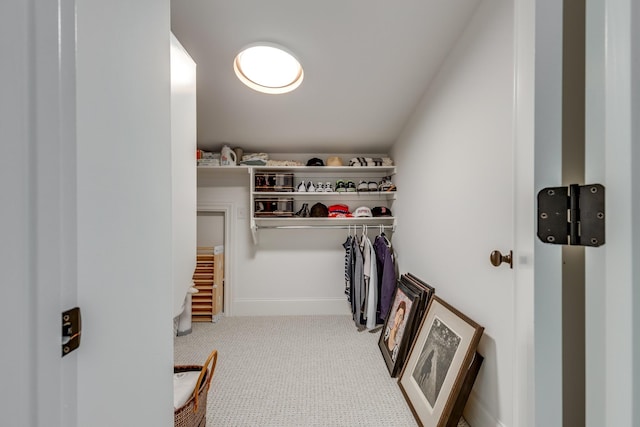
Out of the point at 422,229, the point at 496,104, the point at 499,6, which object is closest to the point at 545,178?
the point at 496,104

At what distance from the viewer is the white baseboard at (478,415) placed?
134 centimetres

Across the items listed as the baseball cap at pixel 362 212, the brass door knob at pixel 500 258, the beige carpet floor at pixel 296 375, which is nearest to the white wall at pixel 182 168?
the beige carpet floor at pixel 296 375

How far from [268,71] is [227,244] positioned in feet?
6.16

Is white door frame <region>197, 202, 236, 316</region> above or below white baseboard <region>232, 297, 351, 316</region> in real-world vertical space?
above

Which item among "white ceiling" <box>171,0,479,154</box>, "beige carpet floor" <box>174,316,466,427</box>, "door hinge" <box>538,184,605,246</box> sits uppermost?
"white ceiling" <box>171,0,479,154</box>

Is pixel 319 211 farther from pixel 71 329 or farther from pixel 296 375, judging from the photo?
pixel 71 329

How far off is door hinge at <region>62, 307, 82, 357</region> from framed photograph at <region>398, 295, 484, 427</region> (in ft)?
4.99

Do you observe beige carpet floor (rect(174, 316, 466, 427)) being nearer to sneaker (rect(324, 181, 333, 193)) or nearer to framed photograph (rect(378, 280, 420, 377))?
framed photograph (rect(378, 280, 420, 377))

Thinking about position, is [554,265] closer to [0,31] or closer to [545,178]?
[545,178]

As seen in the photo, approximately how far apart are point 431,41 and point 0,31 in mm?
1997

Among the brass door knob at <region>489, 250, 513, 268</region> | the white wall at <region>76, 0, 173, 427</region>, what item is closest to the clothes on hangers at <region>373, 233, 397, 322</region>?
the brass door knob at <region>489, 250, 513, 268</region>

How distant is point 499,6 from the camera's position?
1282 mm

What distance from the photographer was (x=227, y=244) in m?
3.13

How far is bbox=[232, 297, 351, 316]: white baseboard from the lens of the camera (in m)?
3.13
